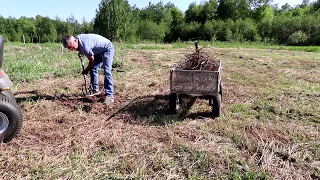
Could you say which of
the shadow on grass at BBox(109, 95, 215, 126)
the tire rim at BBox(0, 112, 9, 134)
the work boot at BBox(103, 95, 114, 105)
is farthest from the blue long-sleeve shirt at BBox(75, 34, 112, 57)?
the tire rim at BBox(0, 112, 9, 134)

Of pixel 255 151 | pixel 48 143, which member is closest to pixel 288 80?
pixel 255 151

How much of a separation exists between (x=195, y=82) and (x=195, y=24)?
43026 mm

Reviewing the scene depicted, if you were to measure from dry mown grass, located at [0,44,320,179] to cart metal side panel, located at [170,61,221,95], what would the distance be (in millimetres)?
461

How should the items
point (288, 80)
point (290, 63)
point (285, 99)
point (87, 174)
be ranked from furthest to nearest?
point (290, 63), point (288, 80), point (285, 99), point (87, 174)

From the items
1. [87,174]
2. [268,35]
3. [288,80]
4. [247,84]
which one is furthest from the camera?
[268,35]

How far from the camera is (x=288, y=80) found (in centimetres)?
780

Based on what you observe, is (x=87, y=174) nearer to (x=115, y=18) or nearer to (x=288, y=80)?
(x=288, y=80)

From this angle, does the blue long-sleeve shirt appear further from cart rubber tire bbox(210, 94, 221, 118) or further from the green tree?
the green tree

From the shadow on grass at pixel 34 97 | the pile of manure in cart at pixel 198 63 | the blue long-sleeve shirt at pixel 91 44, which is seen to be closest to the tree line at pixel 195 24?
the shadow on grass at pixel 34 97

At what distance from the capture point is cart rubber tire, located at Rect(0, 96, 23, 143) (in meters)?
3.54

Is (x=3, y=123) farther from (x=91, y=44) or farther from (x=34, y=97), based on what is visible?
(x=34, y=97)

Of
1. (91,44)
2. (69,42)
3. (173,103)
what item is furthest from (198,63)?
(69,42)

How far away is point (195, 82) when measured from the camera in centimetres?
461

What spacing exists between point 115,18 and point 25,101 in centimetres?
2641
